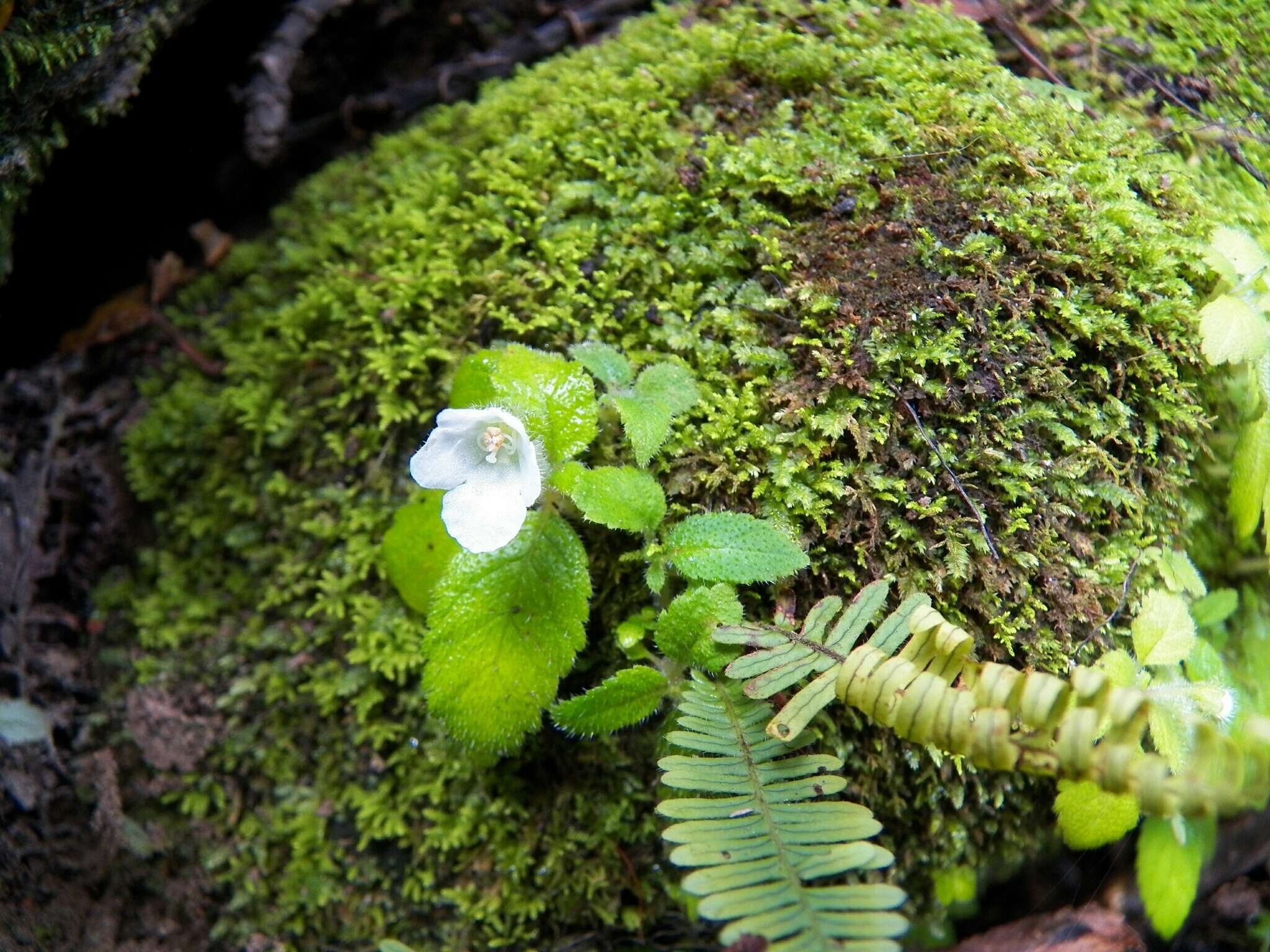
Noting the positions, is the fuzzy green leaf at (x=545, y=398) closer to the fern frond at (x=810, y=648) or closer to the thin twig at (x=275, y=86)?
the fern frond at (x=810, y=648)

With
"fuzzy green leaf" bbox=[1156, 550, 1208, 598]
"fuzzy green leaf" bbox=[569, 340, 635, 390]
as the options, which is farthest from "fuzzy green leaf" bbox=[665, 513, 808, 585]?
"fuzzy green leaf" bbox=[1156, 550, 1208, 598]

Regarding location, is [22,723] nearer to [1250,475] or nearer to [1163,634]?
[1163,634]

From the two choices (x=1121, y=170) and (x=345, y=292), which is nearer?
(x=1121, y=170)

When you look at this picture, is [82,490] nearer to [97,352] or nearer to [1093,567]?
[97,352]

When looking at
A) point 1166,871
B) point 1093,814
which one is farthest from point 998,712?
point 1166,871

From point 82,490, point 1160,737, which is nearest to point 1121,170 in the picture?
point 1160,737

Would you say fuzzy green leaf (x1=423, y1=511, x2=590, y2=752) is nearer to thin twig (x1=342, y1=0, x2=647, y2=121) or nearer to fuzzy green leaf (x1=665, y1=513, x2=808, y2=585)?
fuzzy green leaf (x1=665, y1=513, x2=808, y2=585)
